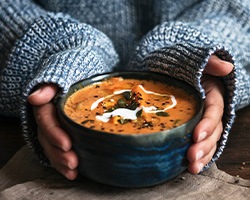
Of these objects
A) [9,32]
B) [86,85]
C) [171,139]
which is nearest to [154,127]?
[171,139]

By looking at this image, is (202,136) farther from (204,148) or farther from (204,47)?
(204,47)

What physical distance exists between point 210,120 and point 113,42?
0.36 m

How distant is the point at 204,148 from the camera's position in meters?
0.57

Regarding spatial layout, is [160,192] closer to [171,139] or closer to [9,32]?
[171,139]

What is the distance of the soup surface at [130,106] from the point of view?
53cm

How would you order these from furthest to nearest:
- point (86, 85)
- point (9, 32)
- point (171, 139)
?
1. point (9, 32)
2. point (86, 85)
3. point (171, 139)

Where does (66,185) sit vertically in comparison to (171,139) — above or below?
below

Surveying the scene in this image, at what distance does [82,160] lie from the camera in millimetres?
543

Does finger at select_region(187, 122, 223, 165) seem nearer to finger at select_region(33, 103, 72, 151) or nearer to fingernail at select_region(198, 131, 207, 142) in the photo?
fingernail at select_region(198, 131, 207, 142)

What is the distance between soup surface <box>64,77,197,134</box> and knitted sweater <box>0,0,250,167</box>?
0.03 m

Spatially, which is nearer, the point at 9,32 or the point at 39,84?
the point at 39,84

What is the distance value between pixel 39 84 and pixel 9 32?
0.71 feet

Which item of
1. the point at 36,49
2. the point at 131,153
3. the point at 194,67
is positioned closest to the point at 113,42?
the point at 36,49

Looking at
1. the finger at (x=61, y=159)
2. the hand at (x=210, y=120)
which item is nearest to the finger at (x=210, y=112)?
the hand at (x=210, y=120)
